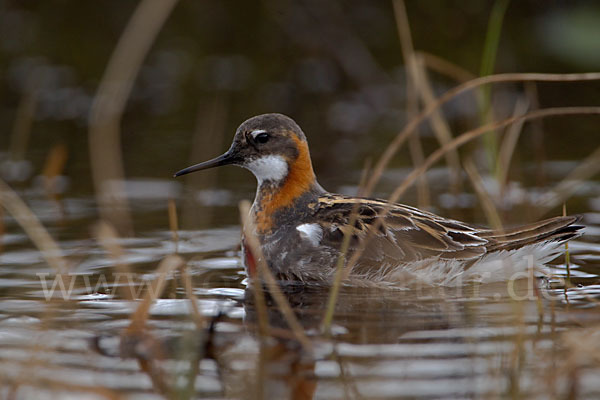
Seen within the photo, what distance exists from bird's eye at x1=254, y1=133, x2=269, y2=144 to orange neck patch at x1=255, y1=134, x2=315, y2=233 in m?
0.17

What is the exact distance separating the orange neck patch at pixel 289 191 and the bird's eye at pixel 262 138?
17 cm

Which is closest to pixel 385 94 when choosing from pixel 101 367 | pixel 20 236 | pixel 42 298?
pixel 20 236

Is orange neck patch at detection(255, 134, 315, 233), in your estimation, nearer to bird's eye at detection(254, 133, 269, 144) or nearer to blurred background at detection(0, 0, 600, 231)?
bird's eye at detection(254, 133, 269, 144)

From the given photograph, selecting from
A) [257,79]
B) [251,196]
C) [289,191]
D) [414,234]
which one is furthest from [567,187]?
[257,79]

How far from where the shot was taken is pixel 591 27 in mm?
8719

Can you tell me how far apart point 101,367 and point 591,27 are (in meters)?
6.26

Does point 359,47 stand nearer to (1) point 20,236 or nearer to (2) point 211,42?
(2) point 211,42

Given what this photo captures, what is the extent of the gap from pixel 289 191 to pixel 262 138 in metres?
0.38

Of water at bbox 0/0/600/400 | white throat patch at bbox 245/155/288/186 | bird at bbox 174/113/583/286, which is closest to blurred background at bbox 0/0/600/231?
water at bbox 0/0/600/400

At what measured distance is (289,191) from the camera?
611 centimetres

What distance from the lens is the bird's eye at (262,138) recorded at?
6.08m

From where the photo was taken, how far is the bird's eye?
608cm

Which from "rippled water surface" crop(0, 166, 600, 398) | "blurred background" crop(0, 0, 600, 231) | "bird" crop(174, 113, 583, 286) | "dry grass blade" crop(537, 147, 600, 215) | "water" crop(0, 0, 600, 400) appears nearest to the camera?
"rippled water surface" crop(0, 166, 600, 398)

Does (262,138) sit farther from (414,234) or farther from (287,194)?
(414,234)
